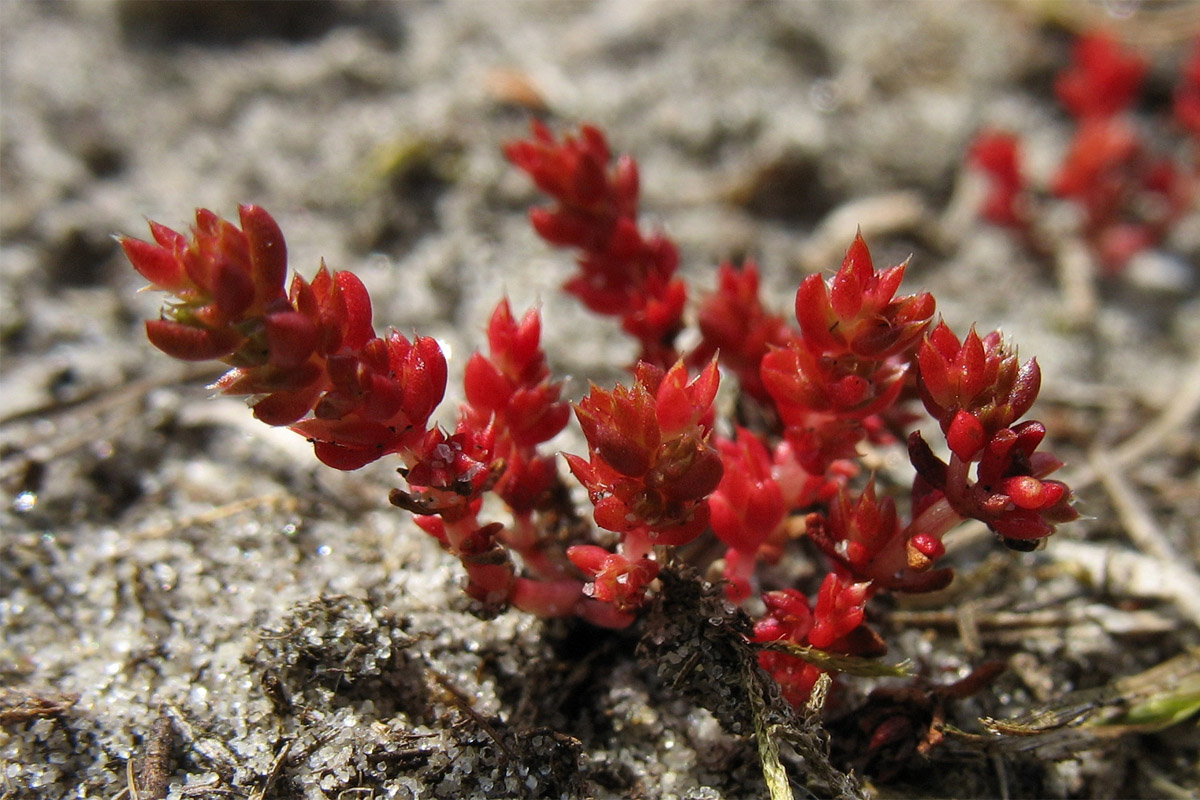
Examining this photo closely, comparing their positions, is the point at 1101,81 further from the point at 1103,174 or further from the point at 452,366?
the point at 452,366

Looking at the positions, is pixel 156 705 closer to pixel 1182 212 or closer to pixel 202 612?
pixel 202 612

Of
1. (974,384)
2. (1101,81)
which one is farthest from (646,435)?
(1101,81)

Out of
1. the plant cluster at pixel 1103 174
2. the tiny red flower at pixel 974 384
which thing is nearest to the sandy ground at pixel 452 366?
the plant cluster at pixel 1103 174

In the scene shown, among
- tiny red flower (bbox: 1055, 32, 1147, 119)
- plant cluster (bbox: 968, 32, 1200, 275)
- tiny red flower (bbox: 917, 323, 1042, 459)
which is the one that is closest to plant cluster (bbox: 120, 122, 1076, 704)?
tiny red flower (bbox: 917, 323, 1042, 459)

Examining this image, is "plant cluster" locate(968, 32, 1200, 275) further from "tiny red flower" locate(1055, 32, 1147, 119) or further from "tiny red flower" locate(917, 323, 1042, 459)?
"tiny red flower" locate(917, 323, 1042, 459)

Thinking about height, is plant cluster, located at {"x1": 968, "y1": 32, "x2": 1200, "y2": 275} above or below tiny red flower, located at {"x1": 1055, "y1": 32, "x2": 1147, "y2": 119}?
below

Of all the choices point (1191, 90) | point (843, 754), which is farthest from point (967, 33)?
point (843, 754)

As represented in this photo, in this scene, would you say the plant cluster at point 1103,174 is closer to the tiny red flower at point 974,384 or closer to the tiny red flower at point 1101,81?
the tiny red flower at point 1101,81
